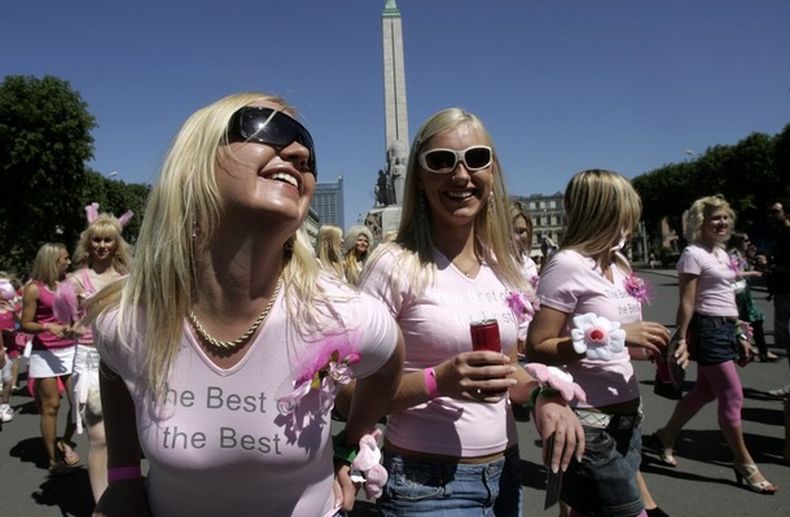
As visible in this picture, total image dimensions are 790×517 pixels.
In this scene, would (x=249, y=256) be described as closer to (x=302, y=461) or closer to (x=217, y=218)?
(x=217, y=218)

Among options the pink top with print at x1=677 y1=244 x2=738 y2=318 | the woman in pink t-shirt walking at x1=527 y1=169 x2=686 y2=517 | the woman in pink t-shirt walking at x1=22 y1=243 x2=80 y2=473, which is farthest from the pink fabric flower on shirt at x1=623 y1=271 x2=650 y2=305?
the woman in pink t-shirt walking at x1=22 y1=243 x2=80 y2=473

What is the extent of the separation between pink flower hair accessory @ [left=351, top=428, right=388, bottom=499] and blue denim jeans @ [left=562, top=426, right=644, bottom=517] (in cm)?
116

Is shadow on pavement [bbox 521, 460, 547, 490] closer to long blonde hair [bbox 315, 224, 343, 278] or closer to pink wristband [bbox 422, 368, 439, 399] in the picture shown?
pink wristband [bbox 422, 368, 439, 399]

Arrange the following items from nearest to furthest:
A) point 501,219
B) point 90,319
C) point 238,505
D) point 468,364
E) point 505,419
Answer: point 238,505
point 90,319
point 468,364
point 505,419
point 501,219

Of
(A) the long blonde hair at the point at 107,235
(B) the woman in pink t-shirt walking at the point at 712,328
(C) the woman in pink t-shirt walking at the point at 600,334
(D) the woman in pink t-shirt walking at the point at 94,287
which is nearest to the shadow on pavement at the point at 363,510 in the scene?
(D) the woman in pink t-shirt walking at the point at 94,287

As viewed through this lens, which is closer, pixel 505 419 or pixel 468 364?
pixel 468 364

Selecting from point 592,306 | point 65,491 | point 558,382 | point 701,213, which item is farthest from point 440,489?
point 65,491

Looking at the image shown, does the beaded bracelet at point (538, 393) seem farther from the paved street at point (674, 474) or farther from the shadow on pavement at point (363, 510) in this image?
the shadow on pavement at point (363, 510)

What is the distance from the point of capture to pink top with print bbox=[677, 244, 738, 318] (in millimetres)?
4793

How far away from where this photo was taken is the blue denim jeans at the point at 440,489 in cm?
200

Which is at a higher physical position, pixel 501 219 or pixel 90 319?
pixel 501 219

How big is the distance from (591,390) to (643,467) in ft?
9.16

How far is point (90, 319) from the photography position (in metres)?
1.51

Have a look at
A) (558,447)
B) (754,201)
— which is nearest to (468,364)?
(558,447)
